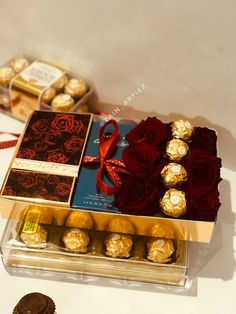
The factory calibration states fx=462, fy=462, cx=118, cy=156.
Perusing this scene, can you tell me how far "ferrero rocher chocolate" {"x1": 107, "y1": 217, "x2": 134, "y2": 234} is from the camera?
80 centimetres

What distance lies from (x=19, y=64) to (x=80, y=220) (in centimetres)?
47

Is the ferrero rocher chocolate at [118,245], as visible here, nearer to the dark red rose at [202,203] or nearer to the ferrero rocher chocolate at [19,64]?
the dark red rose at [202,203]

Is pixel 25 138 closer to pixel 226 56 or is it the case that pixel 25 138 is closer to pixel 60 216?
pixel 60 216

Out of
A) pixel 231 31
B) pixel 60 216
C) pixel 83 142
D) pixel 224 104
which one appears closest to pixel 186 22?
pixel 231 31

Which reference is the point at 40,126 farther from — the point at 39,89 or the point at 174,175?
the point at 174,175

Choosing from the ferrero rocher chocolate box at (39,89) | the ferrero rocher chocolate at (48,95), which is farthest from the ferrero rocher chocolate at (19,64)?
the ferrero rocher chocolate at (48,95)

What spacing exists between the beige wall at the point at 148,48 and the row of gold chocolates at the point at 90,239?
0.29 meters

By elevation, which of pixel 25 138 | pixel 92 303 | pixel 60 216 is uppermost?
pixel 25 138

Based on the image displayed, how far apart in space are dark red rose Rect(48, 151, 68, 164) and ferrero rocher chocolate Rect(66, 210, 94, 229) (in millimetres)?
107

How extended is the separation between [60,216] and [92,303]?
17 cm

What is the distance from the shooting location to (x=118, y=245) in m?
0.82

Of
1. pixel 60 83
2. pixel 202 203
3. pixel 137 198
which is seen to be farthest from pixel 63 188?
pixel 60 83

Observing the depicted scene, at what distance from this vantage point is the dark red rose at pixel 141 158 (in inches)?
31.4

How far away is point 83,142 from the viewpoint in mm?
898
